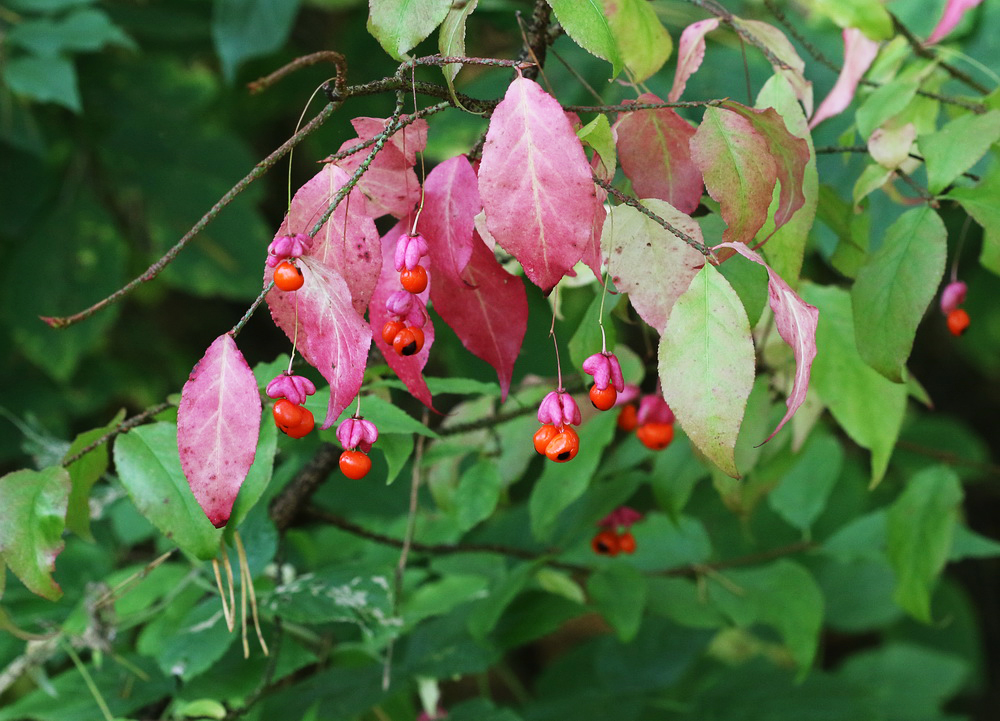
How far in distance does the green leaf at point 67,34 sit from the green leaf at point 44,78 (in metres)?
0.02

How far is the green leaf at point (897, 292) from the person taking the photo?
0.52 meters

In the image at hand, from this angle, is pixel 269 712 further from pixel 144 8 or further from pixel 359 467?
pixel 144 8

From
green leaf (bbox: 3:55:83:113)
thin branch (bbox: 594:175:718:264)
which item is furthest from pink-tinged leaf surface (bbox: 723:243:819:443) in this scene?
green leaf (bbox: 3:55:83:113)

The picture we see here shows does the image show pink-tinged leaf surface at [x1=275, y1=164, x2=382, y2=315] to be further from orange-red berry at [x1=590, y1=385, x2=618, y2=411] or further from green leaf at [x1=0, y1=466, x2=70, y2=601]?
green leaf at [x1=0, y1=466, x2=70, y2=601]

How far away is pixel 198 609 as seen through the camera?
0.73 metres

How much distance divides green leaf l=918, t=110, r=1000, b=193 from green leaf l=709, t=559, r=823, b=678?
0.47 m

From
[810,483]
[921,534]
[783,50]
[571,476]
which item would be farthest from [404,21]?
[810,483]

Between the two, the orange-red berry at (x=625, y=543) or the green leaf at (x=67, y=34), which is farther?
the green leaf at (x=67, y=34)

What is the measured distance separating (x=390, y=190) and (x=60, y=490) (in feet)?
0.87

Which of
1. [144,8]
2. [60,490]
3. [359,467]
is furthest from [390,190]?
[144,8]

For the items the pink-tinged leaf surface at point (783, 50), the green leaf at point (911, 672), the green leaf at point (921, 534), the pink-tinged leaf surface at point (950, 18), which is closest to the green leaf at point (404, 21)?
the pink-tinged leaf surface at point (783, 50)

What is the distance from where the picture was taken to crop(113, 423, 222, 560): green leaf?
1.67ft

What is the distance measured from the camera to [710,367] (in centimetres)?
39

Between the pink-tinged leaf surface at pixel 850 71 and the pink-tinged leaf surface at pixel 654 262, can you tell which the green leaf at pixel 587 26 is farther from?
the pink-tinged leaf surface at pixel 850 71
